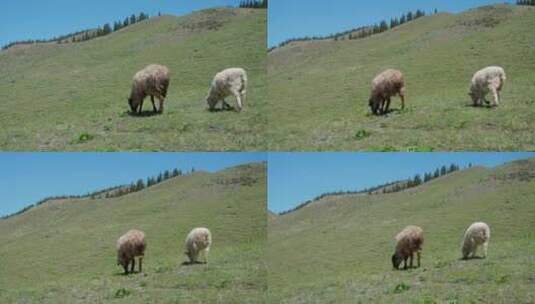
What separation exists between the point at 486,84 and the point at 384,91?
4.25 feet

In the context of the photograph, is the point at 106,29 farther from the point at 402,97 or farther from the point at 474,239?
the point at 474,239

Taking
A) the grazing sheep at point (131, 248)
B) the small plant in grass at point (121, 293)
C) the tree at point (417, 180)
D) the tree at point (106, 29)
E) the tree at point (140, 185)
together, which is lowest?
the small plant in grass at point (121, 293)

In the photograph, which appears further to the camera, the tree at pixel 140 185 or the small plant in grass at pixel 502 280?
the tree at pixel 140 185

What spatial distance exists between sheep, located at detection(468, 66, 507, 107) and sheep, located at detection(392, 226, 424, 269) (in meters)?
1.85

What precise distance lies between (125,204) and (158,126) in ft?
4.11

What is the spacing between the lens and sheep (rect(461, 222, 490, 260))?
11.1 m

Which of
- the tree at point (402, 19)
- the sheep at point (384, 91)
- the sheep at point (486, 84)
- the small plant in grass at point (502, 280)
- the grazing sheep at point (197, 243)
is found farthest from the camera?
the tree at point (402, 19)

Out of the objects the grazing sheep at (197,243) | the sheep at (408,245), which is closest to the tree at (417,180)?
the sheep at (408,245)

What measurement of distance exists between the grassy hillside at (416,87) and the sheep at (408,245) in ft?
3.92

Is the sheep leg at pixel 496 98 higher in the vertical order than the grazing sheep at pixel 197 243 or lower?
higher

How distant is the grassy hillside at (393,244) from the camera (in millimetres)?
10859

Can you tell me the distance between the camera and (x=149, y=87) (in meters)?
11.2

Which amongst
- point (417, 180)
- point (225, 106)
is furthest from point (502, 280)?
point (225, 106)

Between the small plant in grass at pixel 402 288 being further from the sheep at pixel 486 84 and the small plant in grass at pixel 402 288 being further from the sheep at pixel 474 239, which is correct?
the sheep at pixel 486 84
